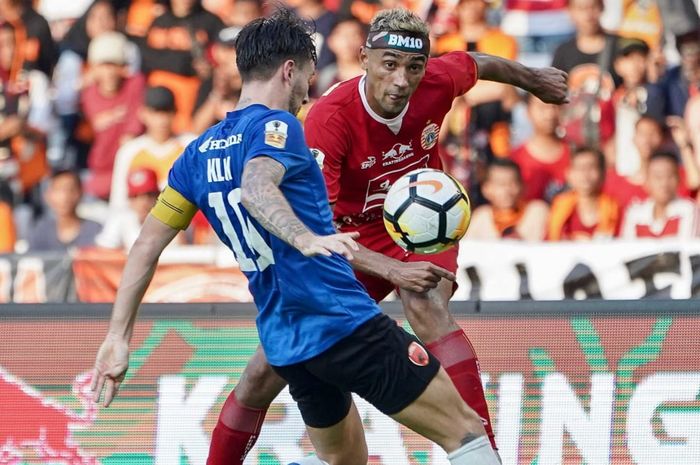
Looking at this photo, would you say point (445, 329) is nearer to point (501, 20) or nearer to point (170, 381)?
point (170, 381)

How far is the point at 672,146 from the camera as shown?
30.7 ft

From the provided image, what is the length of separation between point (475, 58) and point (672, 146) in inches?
147

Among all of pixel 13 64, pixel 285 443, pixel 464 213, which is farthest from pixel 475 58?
pixel 13 64

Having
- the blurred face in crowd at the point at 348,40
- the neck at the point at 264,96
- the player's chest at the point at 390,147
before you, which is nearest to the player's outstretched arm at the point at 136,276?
the neck at the point at 264,96

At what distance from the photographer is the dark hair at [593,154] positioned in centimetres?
936

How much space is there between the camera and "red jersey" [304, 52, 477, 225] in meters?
5.64

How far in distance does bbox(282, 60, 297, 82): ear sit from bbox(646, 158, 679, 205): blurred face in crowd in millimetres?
5365

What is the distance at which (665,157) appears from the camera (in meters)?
9.22

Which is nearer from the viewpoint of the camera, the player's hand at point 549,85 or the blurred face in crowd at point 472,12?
the player's hand at point 549,85

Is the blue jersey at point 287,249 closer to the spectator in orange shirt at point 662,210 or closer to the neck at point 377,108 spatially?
the neck at point 377,108

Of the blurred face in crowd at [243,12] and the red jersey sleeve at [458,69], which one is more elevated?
the blurred face in crowd at [243,12]

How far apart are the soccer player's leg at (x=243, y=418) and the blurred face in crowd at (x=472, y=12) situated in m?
5.07

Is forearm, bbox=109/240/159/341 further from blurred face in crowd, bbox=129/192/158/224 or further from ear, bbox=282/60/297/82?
blurred face in crowd, bbox=129/192/158/224

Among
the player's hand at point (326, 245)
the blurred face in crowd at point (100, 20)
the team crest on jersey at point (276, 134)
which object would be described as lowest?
the player's hand at point (326, 245)
